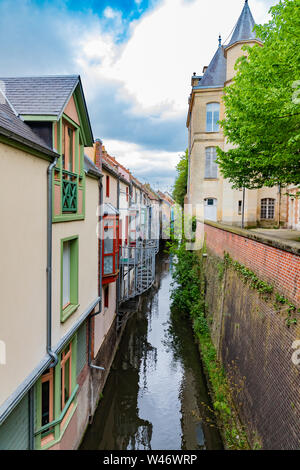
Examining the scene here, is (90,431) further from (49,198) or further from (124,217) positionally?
(124,217)

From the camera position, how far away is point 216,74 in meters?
27.0

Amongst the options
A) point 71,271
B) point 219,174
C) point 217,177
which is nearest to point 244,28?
point 219,174

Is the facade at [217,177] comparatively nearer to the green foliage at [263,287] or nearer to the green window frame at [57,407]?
the green foliage at [263,287]

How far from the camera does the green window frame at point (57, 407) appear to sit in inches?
239

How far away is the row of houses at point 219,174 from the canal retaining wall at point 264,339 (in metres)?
14.3

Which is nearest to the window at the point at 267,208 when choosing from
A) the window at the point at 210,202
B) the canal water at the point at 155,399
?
the window at the point at 210,202

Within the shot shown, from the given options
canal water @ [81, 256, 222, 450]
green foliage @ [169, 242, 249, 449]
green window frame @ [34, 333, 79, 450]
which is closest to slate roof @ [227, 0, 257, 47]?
green foliage @ [169, 242, 249, 449]

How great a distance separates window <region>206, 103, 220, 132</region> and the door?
6.26 m

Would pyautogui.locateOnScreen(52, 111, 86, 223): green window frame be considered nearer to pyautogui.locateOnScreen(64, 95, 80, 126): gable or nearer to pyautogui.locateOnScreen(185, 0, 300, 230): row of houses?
pyautogui.locateOnScreen(64, 95, 80, 126): gable

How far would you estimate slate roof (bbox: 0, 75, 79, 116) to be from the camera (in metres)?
6.22

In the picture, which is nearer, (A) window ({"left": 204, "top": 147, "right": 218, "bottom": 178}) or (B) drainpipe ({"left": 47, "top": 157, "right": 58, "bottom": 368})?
(B) drainpipe ({"left": 47, "top": 157, "right": 58, "bottom": 368})

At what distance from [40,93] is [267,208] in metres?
22.7
